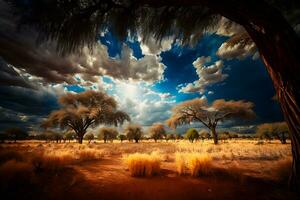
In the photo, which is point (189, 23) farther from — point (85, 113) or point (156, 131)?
point (156, 131)

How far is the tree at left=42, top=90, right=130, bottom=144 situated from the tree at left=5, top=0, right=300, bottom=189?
2355 centimetres

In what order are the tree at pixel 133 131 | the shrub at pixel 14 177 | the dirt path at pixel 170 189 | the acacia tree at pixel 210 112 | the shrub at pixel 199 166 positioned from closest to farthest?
the dirt path at pixel 170 189, the shrub at pixel 14 177, the shrub at pixel 199 166, the acacia tree at pixel 210 112, the tree at pixel 133 131

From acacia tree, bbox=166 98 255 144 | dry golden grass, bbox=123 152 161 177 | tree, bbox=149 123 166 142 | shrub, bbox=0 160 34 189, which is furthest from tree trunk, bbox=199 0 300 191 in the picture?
tree, bbox=149 123 166 142

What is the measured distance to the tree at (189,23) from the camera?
225 cm

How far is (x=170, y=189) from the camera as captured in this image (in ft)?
13.2

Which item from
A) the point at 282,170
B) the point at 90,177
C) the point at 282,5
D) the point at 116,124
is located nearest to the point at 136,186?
the point at 90,177

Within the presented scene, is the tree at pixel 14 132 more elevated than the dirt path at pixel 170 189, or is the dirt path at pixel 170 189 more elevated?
the tree at pixel 14 132

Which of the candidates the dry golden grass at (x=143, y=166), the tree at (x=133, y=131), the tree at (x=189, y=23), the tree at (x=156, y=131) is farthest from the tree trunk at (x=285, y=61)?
the tree at (x=156, y=131)

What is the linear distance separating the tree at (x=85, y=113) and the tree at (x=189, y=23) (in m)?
23.6

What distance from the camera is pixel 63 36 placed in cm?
298

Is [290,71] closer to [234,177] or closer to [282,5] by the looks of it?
[282,5]

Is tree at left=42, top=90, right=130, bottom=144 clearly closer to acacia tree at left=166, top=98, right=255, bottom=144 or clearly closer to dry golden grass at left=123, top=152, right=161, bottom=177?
acacia tree at left=166, top=98, right=255, bottom=144

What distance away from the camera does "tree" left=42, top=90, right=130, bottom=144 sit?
1011 inches

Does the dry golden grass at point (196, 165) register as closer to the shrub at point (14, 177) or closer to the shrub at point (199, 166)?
the shrub at point (199, 166)
